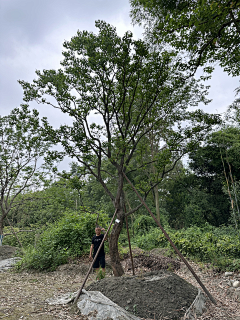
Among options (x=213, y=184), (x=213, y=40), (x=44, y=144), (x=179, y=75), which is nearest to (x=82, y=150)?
(x=179, y=75)

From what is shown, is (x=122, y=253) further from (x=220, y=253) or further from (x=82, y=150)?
(x=82, y=150)

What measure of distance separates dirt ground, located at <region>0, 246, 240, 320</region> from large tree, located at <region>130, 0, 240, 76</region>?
14.9 feet

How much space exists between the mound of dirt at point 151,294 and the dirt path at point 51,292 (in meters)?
0.36

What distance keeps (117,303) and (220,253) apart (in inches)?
146

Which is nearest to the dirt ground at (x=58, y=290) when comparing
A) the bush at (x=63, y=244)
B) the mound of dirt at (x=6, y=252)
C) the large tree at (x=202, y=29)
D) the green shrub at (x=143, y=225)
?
the bush at (x=63, y=244)

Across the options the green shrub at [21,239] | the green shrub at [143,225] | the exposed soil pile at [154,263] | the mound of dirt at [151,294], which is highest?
the green shrub at [21,239]

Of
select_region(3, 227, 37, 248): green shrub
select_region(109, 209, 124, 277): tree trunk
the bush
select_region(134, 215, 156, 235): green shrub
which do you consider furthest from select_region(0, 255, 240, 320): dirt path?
select_region(134, 215, 156, 235): green shrub

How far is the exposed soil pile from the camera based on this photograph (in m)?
6.05

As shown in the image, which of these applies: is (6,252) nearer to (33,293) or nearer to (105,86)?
(33,293)

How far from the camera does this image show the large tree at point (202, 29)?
11.7 ft

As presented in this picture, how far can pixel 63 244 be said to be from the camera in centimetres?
732

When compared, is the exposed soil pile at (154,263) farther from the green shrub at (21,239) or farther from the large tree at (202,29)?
the green shrub at (21,239)

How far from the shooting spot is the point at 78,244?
287 inches

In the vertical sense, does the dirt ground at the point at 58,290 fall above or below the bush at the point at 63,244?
below
